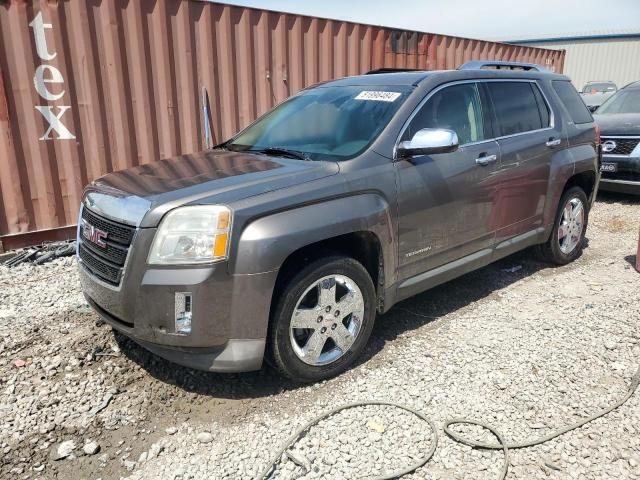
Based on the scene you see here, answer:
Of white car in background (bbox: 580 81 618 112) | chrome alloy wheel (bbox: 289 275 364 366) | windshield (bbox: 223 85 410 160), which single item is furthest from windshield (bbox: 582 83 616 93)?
chrome alloy wheel (bbox: 289 275 364 366)

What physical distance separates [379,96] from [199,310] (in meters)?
1.95

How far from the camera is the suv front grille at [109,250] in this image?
2.61 m

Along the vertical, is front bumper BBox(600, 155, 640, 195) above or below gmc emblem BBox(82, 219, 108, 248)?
below

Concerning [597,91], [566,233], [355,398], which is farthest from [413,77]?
[597,91]

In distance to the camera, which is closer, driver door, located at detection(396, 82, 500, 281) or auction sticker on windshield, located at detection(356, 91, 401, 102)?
driver door, located at detection(396, 82, 500, 281)

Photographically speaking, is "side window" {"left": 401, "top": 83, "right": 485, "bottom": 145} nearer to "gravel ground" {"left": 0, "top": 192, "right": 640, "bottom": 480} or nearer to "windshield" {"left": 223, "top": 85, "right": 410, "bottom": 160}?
"windshield" {"left": 223, "top": 85, "right": 410, "bottom": 160}

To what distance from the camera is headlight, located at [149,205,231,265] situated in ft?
8.07

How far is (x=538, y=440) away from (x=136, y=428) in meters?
2.05

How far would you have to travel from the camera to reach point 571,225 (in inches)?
196

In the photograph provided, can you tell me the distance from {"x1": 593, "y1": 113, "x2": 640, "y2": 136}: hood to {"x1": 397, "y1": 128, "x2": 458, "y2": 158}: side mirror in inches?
237

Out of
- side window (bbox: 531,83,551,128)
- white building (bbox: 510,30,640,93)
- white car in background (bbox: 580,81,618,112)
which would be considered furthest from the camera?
white building (bbox: 510,30,640,93)

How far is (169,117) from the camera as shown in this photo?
614 centimetres

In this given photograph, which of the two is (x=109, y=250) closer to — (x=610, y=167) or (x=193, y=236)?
(x=193, y=236)

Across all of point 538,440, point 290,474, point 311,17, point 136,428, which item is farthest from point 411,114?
point 311,17
